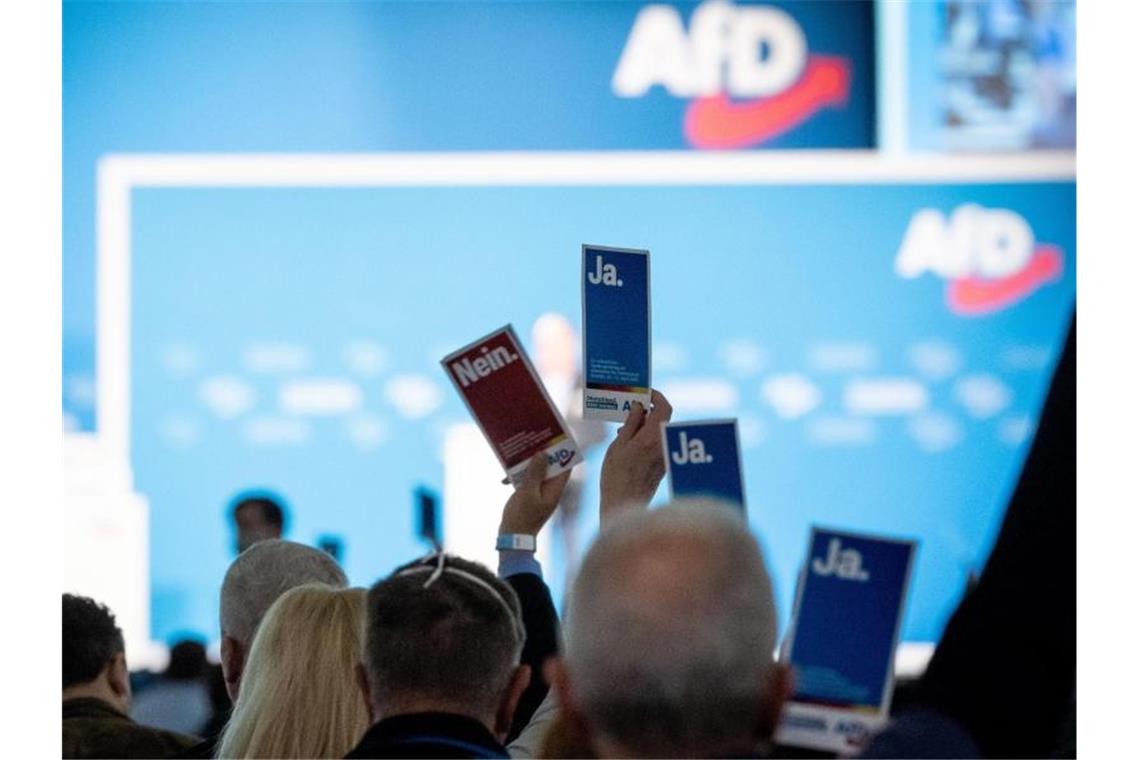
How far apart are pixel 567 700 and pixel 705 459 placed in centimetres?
51

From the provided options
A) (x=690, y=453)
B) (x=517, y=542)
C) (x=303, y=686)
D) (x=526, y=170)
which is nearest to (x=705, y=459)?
(x=690, y=453)

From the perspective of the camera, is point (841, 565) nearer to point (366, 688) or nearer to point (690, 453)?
point (690, 453)

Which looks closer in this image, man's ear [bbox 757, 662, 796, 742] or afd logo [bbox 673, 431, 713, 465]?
man's ear [bbox 757, 662, 796, 742]

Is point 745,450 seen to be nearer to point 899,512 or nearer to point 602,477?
point 899,512

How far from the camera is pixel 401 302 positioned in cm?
634

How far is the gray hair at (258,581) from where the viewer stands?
2.21 m

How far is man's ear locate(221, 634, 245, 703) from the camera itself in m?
2.20

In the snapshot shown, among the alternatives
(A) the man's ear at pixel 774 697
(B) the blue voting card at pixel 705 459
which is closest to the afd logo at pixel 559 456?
(B) the blue voting card at pixel 705 459

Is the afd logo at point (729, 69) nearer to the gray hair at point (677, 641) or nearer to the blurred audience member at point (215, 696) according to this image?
the blurred audience member at point (215, 696)

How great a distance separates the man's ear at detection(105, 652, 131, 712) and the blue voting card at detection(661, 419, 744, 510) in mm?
967

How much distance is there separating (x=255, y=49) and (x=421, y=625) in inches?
205

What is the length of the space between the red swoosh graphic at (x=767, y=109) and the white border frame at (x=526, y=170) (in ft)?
0.23

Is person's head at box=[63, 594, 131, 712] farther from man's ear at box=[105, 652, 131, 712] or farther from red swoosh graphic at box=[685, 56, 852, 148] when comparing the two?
red swoosh graphic at box=[685, 56, 852, 148]

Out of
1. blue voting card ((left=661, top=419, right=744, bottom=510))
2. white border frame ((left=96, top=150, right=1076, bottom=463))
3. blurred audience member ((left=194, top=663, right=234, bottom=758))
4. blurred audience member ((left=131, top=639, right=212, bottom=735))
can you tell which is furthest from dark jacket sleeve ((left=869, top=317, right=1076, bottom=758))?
white border frame ((left=96, top=150, right=1076, bottom=463))
